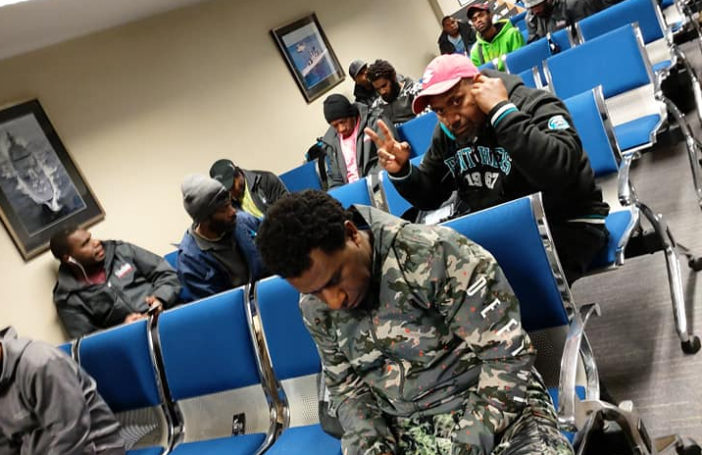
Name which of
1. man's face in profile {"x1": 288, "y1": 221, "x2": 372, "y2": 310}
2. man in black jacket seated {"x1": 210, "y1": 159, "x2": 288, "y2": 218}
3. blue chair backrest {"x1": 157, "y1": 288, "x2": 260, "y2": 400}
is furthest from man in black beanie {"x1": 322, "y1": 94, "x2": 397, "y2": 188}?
man's face in profile {"x1": 288, "y1": 221, "x2": 372, "y2": 310}

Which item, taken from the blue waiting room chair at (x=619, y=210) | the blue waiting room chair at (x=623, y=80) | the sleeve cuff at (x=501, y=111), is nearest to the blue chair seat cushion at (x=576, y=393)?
the blue waiting room chair at (x=619, y=210)

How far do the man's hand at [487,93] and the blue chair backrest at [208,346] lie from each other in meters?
1.15

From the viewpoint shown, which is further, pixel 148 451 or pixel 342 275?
pixel 148 451

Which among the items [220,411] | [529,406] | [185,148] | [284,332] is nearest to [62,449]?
[220,411]

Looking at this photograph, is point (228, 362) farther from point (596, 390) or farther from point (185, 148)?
point (185, 148)

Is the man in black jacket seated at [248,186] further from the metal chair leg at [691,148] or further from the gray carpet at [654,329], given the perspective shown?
the metal chair leg at [691,148]

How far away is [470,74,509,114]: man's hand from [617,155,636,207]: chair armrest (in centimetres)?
80

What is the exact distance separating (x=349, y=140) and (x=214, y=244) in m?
1.91

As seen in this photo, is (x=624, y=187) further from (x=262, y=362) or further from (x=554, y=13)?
(x=554, y=13)

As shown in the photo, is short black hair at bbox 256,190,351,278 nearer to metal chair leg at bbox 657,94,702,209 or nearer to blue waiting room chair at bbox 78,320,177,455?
blue waiting room chair at bbox 78,320,177,455

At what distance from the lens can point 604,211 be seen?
198 cm

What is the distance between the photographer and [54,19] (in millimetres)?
3766

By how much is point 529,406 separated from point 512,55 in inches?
148

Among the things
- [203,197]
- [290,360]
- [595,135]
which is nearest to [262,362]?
[290,360]
